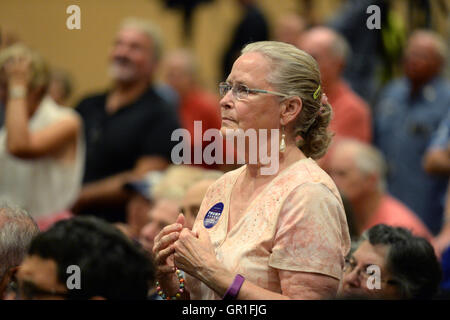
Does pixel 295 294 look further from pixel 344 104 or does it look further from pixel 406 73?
pixel 406 73

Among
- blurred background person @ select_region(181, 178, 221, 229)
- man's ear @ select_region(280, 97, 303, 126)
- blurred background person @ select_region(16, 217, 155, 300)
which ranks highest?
man's ear @ select_region(280, 97, 303, 126)

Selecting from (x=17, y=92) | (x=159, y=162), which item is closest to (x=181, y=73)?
(x=159, y=162)

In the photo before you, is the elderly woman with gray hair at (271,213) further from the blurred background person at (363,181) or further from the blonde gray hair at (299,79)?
the blurred background person at (363,181)

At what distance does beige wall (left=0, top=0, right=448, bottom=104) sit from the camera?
6818 mm

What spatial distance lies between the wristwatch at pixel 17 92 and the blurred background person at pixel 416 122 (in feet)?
7.10

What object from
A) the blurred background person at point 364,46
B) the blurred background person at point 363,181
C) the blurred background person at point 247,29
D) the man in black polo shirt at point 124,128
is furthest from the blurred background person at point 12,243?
the blurred background person at point 247,29

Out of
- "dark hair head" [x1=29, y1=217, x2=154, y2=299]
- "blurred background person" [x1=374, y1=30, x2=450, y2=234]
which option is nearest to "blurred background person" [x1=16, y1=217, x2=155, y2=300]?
"dark hair head" [x1=29, y1=217, x2=154, y2=299]

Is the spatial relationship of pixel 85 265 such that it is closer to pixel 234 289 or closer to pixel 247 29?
pixel 234 289

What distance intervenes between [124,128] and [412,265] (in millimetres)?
2310

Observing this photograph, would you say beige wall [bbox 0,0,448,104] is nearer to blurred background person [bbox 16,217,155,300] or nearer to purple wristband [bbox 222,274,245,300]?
blurred background person [bbox 16,217,155,300]

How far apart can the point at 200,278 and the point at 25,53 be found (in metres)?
2.38

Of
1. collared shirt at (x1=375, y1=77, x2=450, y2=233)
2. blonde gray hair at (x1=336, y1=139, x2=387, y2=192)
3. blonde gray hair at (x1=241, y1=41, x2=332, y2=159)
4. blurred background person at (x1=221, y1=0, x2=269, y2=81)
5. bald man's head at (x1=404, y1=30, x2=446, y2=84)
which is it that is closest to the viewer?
blonde gray hair at (x1=241, y1=41, x2=332, y2=159)

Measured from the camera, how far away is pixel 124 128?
4.31 meters
